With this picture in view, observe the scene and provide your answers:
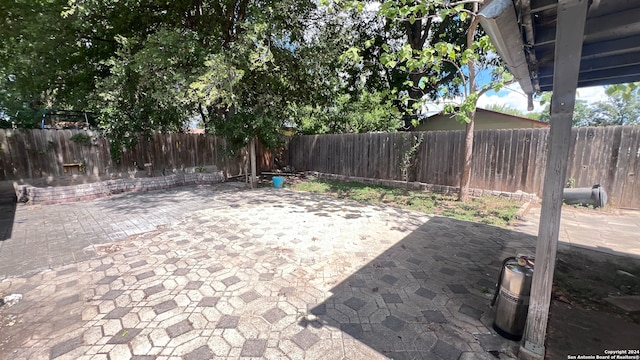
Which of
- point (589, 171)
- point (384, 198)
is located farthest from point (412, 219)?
point (589, 171)

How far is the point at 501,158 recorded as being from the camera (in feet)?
21.4

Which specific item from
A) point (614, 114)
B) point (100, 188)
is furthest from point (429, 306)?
point (614, 114)

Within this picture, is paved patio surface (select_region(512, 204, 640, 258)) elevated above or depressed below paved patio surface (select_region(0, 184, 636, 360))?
above

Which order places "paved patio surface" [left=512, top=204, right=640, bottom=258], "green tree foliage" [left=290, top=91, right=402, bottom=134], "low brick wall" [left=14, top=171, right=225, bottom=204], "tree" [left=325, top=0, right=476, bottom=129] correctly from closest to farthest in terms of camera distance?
1. "paved patio surface" [left=512, top=204, right=640, bottom=258]
2. "low brick wall" [left=14, top=171, right=225, bottom=204]
3. "tree" [left=325, top=0, right=476, bottom=129]
4. "green tree foliage" [left=290, top=91, right=402, bottom=134]

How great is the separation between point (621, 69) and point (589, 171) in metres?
3.23

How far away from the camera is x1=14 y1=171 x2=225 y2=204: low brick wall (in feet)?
20.3

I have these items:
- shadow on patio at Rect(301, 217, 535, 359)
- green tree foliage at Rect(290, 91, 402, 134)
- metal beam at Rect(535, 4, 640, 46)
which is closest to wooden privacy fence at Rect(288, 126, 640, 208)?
shadow on patio at Rect(301, 217, 535, 359)

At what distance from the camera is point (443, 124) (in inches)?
605

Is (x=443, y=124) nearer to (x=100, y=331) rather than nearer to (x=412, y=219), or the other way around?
(x=412, y=219)

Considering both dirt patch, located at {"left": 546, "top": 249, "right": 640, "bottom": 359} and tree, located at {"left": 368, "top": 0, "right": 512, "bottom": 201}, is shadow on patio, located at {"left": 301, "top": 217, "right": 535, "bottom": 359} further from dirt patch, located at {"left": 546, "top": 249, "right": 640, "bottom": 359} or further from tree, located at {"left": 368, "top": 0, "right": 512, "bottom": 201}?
tree, located at {"left": 368, "top": 0, "right": 512, "bottom": 201}

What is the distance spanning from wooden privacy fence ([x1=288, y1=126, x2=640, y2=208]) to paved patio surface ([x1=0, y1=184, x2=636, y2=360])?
8.94 ft

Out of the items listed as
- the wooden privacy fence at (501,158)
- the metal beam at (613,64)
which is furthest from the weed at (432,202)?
the metal beam at (613,64)

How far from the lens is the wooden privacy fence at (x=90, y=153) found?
6621 millimetres

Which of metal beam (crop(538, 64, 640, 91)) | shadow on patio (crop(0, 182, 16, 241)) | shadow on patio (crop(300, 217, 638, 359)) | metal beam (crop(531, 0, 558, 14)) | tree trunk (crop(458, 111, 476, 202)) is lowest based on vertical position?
shadow on patio (crop(300, 217, 638, 359))
